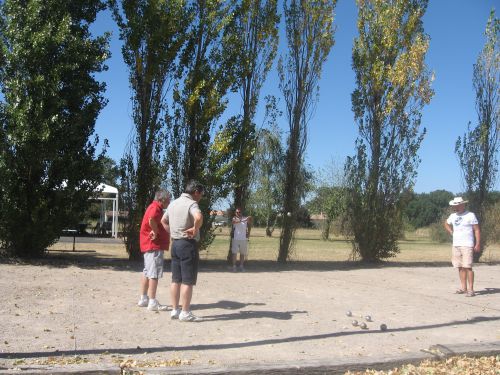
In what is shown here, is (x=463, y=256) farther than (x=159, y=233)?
Yes

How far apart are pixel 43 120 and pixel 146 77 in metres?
3.02

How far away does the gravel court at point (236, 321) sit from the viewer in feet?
19.3

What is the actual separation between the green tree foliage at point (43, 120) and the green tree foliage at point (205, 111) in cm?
229

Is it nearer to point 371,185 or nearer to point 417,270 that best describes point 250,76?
point 371,185

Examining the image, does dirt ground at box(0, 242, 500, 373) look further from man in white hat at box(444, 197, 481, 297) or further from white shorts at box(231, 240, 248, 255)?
white shorts at box(231, 240, 248, 255)

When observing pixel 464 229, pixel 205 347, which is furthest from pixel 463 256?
pixel 205 347

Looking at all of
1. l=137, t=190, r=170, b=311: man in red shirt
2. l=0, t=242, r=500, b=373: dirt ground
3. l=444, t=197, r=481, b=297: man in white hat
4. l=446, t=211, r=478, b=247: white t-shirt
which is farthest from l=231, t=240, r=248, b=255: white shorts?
l=137, t=190, r=170, b=311: man in red shirt

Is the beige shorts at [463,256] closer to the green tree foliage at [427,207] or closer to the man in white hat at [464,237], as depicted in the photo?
the man in white hat at [464,237]

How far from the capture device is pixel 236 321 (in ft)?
25.2

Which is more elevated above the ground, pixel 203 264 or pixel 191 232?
pixel 191 232

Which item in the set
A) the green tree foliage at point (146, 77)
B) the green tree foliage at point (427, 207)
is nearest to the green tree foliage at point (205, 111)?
the green tree foliage at point (146, 77)

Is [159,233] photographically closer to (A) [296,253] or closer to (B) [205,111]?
(B) [205,111]

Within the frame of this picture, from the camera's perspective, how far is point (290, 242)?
16.9 metres

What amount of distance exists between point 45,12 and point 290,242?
914 centimetres
